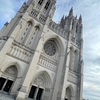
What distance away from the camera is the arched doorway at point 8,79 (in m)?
12.6

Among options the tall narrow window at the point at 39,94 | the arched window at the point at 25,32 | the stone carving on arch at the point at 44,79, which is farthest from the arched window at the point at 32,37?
the tall narrow window at the point at 39,94

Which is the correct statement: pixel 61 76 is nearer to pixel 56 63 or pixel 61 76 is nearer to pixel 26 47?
pixel 56 63

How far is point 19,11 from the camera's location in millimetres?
17281

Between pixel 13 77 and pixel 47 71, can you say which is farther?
pixel 47 71

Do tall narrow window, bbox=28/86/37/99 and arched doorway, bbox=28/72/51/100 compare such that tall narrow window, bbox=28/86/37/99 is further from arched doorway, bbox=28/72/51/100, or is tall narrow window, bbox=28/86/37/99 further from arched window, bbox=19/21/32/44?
arched window, bbox=19/21/32/44

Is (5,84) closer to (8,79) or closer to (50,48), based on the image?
(8,79)

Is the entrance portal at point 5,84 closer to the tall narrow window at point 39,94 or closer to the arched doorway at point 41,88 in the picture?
the arched doorway at point 41,88

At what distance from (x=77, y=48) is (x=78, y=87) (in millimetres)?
7944

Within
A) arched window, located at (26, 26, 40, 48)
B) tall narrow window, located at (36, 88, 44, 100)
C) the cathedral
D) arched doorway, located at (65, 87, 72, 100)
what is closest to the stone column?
the cathedral

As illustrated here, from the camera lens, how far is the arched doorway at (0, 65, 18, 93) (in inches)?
497

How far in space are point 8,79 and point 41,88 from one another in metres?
5.27

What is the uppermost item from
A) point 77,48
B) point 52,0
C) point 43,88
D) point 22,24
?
point 52,0

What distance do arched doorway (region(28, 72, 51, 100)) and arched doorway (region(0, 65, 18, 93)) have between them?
3.08 m

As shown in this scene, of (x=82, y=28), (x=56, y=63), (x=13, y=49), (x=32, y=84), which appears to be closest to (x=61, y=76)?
(x=56, y=63)
